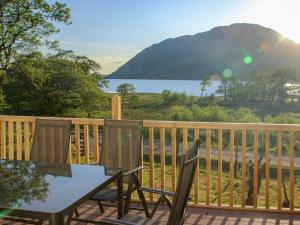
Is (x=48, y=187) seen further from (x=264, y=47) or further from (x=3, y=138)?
(x=264, y=47)

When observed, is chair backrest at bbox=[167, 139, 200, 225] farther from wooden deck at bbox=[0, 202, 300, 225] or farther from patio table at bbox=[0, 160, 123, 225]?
wooden deck at bbox=[0, 202, 300, 225]

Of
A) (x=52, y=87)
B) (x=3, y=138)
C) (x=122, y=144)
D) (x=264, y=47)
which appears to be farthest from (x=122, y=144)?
(x=264, y=47)

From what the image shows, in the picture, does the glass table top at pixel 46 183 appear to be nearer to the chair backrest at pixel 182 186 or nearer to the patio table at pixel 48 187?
the patio table at pixel 48 187

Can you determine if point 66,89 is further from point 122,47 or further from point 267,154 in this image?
point 267,154

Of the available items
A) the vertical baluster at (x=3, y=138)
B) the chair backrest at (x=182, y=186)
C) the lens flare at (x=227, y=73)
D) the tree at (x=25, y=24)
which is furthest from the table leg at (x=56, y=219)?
the lens flare at (x=227, y=73)

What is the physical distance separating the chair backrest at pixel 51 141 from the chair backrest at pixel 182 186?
204 centimetres

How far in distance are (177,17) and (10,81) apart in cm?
626

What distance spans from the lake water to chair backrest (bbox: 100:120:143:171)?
1623 cm

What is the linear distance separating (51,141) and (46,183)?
136 cm

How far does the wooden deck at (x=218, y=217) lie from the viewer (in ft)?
12.9

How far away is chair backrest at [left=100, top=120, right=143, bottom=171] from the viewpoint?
12.6 feet

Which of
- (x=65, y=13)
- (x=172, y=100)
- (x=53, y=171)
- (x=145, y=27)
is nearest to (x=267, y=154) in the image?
(x=53, y=171)

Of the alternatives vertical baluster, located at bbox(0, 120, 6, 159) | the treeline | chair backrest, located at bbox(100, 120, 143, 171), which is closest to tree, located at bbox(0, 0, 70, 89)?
vertical baluster, located at bbox(0, 120, 6, 159)

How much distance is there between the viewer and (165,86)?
22.1 metres
